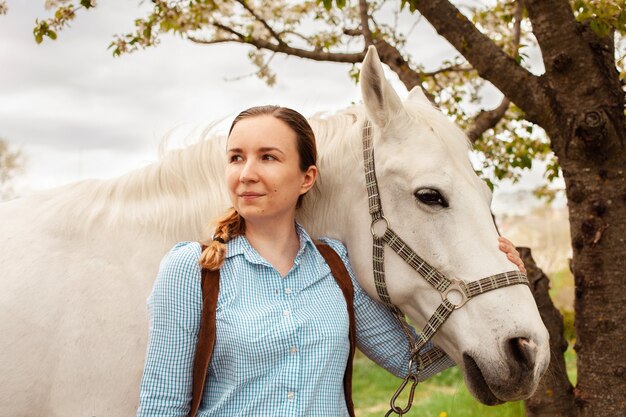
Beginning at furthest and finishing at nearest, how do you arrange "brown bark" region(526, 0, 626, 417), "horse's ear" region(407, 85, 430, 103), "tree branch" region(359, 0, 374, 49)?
"tree branch" region(359, 0, 374, 49) < "brown bark" region(526, 0, 626, 417) < "horse's ear" region(407, 85, 430, 103)

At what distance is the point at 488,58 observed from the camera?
398 cm

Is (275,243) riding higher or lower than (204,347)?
higher

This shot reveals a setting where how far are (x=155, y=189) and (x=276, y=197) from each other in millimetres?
738

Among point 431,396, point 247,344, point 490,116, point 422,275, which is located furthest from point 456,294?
point 431,396

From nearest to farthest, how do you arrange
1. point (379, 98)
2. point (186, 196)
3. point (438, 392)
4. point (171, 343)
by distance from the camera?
point (171, 343) → point (379, 98) → point (186, 196) → point (438, 392)

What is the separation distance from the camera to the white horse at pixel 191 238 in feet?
7.18

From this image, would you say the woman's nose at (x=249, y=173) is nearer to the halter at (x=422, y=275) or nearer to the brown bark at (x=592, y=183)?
the halter at (x=422, y=275)

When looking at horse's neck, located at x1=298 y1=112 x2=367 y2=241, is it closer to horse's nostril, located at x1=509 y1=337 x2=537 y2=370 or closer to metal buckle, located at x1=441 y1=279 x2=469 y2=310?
metal buckle, located at x1=441 y1=279 x2=469 y2=310

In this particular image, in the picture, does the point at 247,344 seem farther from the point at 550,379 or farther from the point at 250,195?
the point at 550,379

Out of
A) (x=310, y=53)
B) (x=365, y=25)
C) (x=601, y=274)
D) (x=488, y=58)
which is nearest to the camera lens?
(x=601, y=274)

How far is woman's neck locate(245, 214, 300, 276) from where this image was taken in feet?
7.18

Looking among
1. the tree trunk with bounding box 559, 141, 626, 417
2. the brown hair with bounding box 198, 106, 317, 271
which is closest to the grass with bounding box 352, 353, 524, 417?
the tree trunk with bounding box 559, 141, 626, 417

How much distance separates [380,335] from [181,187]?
1061mm

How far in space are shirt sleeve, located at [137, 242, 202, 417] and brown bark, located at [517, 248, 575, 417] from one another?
3.04 meters
